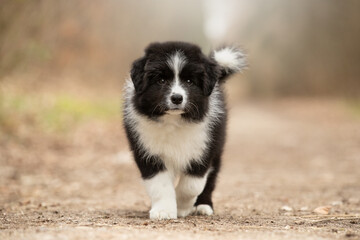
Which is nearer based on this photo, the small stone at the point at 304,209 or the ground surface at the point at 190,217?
the ground surface at the point at 190,217

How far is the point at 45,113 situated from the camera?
11188 millimetres

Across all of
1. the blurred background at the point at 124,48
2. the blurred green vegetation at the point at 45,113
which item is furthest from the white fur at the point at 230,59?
the blurred green vegetation at the point at 45,113

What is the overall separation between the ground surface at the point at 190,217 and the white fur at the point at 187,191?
28 cm

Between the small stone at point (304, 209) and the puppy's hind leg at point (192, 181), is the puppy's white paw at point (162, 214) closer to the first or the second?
the puppy's hind leg at point (192, 181)

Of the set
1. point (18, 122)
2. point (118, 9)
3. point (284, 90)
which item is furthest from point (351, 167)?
point (284, 90)

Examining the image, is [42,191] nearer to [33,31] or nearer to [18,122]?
[18,122]

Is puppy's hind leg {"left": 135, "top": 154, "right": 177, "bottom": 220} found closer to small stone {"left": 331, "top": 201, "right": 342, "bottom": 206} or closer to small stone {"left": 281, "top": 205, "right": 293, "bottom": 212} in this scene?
small stone {"left": 281, "top": 205, "right": 293, "bottom": 212}

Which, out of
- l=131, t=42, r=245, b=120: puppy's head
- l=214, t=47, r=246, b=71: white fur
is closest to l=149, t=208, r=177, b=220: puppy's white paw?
l=131, t=42, r=245, b=120: puppy's head

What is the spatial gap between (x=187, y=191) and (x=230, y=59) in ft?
4.58

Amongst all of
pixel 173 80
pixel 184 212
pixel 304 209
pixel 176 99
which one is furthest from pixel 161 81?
pixel 304 209

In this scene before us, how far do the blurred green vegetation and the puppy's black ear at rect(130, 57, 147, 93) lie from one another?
5.54 m

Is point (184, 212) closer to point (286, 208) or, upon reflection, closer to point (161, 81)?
point (286, 208)

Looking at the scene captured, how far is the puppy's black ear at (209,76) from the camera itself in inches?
168

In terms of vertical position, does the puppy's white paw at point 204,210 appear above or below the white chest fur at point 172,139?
below
